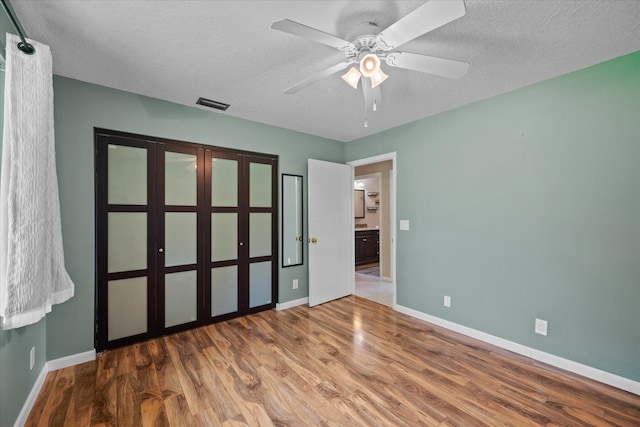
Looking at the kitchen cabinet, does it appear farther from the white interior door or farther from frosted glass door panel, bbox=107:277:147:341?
frosted glass door panel, bbox=107:277:147:341

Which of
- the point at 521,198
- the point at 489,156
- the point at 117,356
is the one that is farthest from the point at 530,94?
the point at 117,356

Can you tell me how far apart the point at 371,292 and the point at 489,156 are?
2.73 m

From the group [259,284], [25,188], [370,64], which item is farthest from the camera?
[259,284]

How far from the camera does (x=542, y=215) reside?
242 centimetres

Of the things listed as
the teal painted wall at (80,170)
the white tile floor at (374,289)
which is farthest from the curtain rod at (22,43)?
the white tile floor at (374,289)

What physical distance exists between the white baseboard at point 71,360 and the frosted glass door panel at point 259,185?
2103 millimetres

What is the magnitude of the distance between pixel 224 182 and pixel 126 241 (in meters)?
1.17

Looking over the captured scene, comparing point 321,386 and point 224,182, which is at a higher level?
point 224,182

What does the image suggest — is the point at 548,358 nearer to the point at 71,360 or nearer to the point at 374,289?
the point at 374,289

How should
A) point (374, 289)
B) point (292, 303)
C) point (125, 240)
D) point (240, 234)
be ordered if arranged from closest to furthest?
point (125, 240) → point (240, 234) → point (292, 303) → point (374, 289)

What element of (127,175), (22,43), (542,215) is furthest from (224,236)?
(542,215)

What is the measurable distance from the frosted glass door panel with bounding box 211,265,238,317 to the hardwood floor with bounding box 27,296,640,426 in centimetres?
38

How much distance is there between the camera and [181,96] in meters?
2.73

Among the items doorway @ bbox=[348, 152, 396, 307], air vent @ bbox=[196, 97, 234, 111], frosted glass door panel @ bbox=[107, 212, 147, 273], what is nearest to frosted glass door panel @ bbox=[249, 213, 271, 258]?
frosted glass door panel @ bbox=[107, 212, 147, 273]
